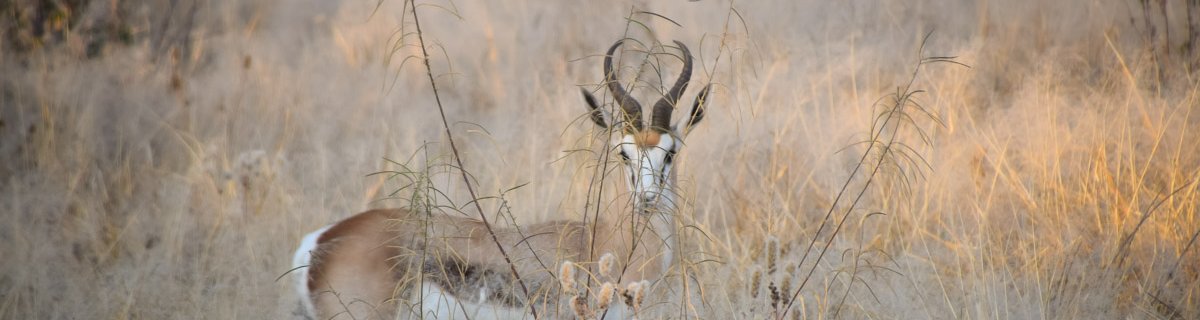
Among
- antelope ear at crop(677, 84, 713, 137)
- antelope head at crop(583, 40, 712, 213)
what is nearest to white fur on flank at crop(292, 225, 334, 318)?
antelope head at crop(583, 40, 712, 213)

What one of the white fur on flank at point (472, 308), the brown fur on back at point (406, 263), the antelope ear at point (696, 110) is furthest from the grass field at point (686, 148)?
the white fur on flank at point (472, 308)

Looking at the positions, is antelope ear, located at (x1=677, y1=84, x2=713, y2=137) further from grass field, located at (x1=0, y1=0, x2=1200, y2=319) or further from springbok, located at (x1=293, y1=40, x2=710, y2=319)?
grass field, located at (x1=0, y1=0, x2=1200, y2=319)

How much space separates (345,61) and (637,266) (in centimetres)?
561

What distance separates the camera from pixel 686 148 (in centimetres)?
667

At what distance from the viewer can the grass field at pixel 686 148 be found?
16.2 feet

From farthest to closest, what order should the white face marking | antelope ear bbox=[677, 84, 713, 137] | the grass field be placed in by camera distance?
the grass field < antelope ear bbox=[677, 84, 713, 137] < the white face marking

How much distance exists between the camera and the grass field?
494cm

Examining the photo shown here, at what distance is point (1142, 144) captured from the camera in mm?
6109

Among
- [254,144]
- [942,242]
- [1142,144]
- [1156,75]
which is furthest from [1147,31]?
[254,144]

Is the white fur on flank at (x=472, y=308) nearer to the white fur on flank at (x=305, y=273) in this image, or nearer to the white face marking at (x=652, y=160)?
the white fur on flank at (x=305, y=273)

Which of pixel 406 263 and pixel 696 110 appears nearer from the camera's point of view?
pixel 406 263

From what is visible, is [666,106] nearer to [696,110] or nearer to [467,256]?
[696,110]

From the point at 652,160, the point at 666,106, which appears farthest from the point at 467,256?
the point at 666,106

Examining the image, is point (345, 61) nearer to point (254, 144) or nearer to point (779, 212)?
point (254, 144)
